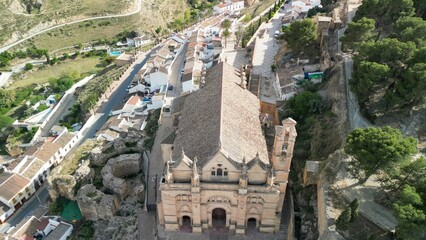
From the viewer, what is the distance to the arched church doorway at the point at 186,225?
123 feet

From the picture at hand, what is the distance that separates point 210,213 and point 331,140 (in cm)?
1633

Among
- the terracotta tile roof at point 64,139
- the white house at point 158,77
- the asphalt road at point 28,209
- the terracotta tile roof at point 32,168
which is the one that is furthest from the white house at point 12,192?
the white house at point 158,77

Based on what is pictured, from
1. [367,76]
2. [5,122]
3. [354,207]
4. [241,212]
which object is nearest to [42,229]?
[241,212]

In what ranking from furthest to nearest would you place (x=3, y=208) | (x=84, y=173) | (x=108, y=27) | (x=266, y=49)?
1. (x=108, y=27)
2. (x=266, y=49)
3. (x=3, y=208)
4. (x=84, y=173)

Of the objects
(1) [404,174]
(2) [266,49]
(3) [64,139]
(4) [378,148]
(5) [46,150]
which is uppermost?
(4) [378,148]

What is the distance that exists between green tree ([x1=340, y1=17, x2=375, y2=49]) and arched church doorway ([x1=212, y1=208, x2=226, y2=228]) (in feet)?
99.2

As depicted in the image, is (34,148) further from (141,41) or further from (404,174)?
(141,41)

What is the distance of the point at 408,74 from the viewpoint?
119ft

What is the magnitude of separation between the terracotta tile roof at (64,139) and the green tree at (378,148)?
51601mm

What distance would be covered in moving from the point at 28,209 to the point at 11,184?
4779 mm

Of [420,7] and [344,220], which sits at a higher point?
[420,7]

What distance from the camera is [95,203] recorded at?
44438 mm

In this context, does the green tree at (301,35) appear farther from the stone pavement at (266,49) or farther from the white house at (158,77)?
the white house at (158,77)

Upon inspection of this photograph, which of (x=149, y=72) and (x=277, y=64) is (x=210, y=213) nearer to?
(x=277, y=64)
